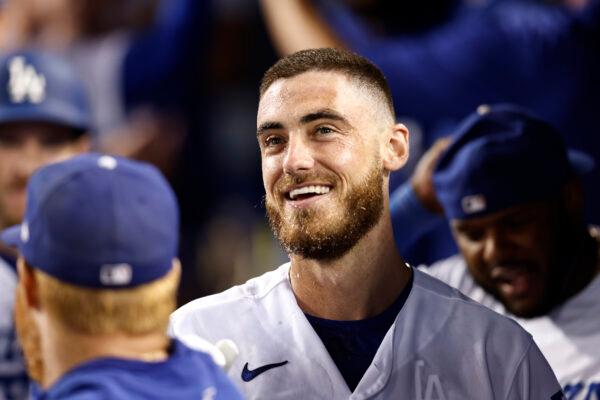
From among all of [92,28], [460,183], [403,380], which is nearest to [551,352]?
[460,183]

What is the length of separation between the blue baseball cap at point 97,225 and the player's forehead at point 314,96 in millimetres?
406

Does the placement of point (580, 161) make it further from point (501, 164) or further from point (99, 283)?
point (99, 283)

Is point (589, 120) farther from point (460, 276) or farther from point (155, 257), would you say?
point (155, 257)

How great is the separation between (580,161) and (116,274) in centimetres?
156

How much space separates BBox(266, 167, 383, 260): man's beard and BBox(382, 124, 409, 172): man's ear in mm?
36

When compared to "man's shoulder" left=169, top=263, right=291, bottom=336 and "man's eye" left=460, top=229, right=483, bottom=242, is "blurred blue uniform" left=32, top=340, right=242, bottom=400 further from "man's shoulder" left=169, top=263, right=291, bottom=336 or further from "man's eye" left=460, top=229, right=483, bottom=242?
"man's eye" left=460, top=229, right=483, bottom=242

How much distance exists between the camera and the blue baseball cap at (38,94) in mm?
2520

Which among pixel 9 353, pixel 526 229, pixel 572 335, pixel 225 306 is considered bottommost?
pixel 572 335

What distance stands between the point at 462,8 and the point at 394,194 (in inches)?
22.9

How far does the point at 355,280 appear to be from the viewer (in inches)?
65.4

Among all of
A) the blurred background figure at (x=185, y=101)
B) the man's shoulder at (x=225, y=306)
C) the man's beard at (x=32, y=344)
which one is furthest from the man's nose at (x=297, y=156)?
the blurred background figure at (x=185, y=101)

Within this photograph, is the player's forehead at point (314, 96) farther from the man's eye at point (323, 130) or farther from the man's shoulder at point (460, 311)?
the man's shoulder at point (460, 311)

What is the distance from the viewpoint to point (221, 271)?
118 inches

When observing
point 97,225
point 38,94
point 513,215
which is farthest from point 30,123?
→ point 97,225
